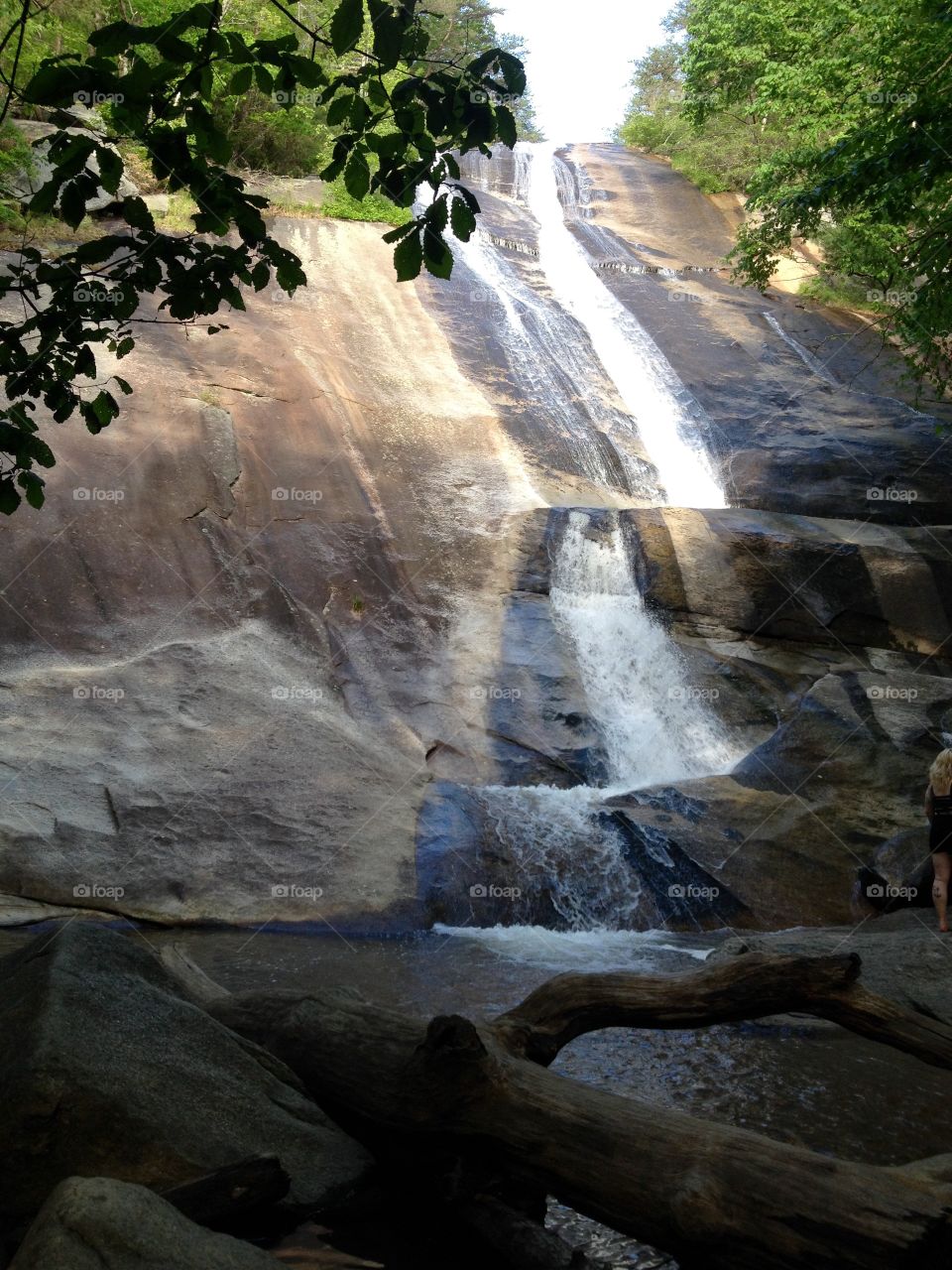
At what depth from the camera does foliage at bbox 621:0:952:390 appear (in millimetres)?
11102

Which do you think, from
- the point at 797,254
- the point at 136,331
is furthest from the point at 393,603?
the point at 797,254

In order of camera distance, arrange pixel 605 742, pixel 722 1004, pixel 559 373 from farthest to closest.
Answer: pixel 559 373
pixel 605 742
pixel 722 1004

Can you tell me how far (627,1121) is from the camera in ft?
11.1

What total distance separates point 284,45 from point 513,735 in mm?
9242

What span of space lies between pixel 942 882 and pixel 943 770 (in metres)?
0.90

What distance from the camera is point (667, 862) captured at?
9.70m

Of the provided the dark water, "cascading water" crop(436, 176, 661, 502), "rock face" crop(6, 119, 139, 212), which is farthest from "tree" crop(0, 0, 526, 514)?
"cascading water" crop(436, 176, 661, 502)

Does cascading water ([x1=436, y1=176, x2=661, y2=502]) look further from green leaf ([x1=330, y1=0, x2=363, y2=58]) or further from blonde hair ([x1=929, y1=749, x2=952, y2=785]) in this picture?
green leaf ([x1=330, y1=0, x2=363, y2=58])

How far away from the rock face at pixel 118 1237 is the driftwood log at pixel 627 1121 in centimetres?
92

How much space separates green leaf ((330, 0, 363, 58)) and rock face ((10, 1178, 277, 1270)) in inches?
124

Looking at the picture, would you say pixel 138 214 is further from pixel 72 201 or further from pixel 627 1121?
pixel 627 1121

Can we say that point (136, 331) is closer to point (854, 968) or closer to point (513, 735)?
point (513, 735)

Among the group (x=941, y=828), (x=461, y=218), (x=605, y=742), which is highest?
(x=461, y=218)

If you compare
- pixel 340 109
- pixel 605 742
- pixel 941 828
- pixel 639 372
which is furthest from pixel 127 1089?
pixel 639 372
